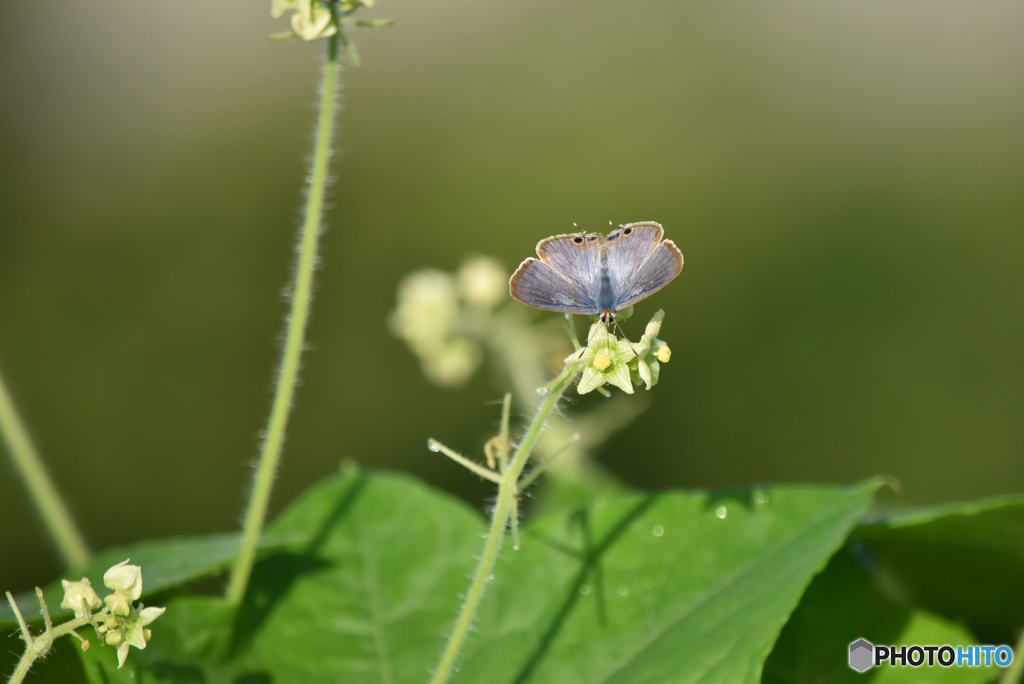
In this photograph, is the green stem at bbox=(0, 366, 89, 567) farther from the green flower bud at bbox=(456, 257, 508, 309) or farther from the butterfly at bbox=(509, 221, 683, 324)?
the green flower bud at bbox=(456, 257, 508, 309)

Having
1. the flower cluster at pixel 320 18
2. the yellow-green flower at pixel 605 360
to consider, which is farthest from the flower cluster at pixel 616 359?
the flower cluster at pixel 320 18

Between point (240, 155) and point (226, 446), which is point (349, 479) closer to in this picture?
point (226, 446)

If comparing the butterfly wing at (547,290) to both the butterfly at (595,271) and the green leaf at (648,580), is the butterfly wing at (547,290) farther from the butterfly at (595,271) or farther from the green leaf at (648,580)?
the green leaf at (648,580)

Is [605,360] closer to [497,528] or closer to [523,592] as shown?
[497,528]

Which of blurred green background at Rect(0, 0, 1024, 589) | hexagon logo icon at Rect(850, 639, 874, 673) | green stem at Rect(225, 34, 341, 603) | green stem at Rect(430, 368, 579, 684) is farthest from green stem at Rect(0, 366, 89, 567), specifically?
blurred green background at Rect(0, 0, 1024, 589)

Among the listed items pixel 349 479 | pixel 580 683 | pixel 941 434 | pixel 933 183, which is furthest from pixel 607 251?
pixel 933 183


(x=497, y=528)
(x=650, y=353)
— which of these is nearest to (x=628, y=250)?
(x=650, y=353)
